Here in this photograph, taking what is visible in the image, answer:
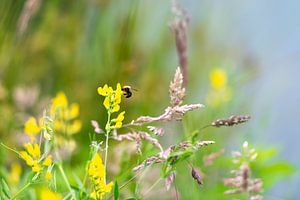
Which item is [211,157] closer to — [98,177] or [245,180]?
[245,180]

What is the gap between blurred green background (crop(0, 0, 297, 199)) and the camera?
218 cm

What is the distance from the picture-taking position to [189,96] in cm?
258

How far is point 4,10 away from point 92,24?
0.60m

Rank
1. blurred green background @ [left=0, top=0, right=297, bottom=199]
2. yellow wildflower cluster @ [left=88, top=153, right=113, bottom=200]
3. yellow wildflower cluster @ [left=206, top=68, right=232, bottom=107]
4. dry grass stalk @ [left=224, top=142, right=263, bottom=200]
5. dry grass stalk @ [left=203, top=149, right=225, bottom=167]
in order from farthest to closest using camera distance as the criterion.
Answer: blurred green background @ [left=0, top=0, right=297, bottom=199] → yellow wildflower cluster @ [left=206, top=68, right=232, bottom=107] → dry grass stalk @ [left=203, top=149, right=225, bottom=167] → dry grass stalk @ [left=224, top=142, right=263, bottom=200] → yellow wildflower cluster @ [left=88, top=153, right=113, bottom=200]

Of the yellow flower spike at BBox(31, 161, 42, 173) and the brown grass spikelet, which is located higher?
the brown grass spikelet

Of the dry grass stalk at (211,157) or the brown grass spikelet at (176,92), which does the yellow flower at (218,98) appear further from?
the brown grass spikelet at (176,92)

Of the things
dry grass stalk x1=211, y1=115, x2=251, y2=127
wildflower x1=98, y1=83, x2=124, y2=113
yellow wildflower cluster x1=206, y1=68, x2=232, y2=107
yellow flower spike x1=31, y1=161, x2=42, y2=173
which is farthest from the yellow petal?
yellow wildflower cluster x1=206, y1=68, x2=232, y2=107

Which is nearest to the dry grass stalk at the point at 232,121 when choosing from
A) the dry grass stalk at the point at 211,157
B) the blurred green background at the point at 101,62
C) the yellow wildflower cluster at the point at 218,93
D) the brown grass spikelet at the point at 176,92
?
the brown grass spikelet at the point at 176,92

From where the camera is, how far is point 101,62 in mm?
2447

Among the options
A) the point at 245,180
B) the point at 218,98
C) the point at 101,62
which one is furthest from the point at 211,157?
the point at 101,62

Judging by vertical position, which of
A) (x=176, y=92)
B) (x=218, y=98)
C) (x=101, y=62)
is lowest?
(x=176, y=92)

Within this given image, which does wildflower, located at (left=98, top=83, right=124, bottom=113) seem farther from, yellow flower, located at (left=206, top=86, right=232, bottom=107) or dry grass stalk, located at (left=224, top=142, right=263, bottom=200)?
yellow flower, located at (left=206, top=86, right=232, bottom=107)

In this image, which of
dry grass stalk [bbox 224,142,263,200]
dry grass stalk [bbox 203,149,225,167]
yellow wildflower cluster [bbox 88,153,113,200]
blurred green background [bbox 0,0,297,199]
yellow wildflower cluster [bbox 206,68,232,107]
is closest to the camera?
yellow wildflower cluster [bbox 88,153,113,200]

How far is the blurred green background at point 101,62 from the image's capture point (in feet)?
7.14
